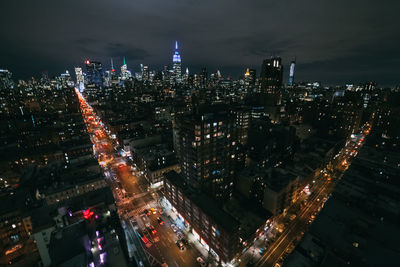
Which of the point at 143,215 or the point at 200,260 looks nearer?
the point at 200,260

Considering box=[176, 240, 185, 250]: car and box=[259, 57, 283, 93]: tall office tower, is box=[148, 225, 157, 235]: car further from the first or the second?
box=[259, 57, 283, 93]: tall office tower

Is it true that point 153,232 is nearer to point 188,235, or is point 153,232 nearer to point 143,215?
point 143,215

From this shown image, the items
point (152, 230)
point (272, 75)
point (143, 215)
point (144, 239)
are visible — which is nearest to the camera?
point (144, 239)

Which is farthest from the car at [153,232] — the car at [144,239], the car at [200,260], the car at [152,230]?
the car at [200,260]

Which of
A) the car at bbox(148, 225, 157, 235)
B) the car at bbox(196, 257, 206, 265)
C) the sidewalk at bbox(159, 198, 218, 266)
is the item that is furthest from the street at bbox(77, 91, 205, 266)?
the sidewalk at bbox(159, 198, 218, 266)

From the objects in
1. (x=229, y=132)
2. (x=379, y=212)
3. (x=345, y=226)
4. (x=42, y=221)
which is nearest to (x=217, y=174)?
(x=229, y=132)

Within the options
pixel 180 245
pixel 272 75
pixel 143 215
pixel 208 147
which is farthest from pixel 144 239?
pixel 272 75
